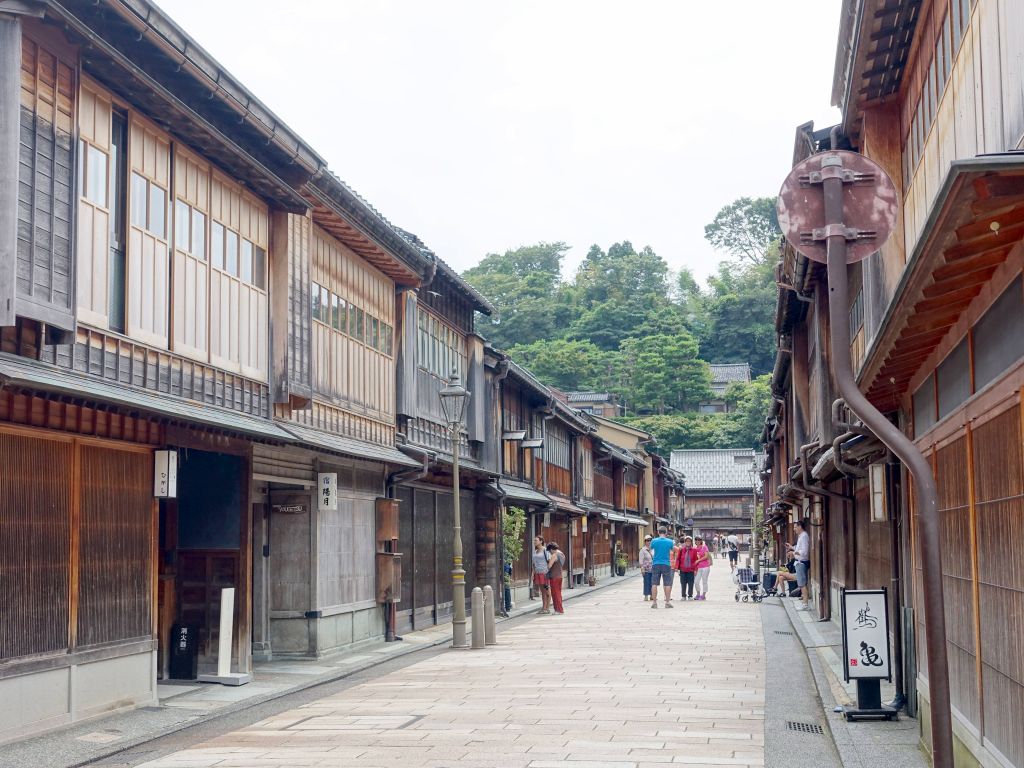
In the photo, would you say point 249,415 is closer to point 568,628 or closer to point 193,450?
point 193,450

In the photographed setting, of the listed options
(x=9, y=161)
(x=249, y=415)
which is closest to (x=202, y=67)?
(x=9, y=161)

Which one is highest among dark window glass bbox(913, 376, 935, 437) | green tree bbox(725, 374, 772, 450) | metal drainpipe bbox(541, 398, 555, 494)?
green tree bbox(725, 374, 772, 450)

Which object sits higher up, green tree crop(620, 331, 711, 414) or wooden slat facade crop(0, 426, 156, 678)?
green tree crop(620, 331, 711, 414)

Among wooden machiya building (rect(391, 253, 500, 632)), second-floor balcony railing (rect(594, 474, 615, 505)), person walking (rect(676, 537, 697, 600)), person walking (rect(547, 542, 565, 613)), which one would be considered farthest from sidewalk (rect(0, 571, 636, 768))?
second-floor balcony railing (rect(594, 474, 615, 505))

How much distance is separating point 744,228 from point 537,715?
109047mm

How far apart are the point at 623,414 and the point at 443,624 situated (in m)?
67.4

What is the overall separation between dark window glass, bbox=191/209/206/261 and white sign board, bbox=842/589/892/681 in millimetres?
8882

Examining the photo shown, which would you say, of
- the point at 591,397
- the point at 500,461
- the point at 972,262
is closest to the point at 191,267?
the point at 972,262

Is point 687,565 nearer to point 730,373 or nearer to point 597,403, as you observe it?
point 597,403

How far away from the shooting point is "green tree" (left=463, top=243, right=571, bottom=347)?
104 m

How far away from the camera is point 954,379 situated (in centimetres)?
874

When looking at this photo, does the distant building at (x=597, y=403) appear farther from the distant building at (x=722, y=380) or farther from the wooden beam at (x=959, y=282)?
the wooden beam at (x=959, y=282)

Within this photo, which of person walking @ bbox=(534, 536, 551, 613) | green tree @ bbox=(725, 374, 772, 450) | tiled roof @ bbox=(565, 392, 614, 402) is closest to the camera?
person walking @ bbox=(534, 536, 551, 613)

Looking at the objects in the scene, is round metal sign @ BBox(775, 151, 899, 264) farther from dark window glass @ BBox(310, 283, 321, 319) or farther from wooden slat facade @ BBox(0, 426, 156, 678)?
dark window glass @ BBox(310, 283, 321, 319)
